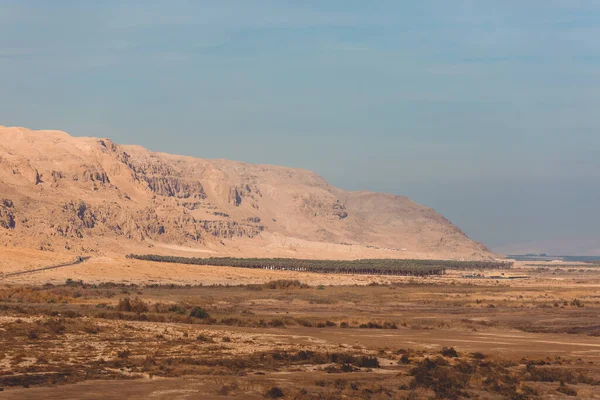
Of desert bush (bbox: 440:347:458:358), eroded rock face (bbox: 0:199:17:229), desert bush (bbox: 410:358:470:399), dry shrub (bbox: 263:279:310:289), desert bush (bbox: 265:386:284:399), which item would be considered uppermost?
eroded rock face (bbox: 0:199:17:229)

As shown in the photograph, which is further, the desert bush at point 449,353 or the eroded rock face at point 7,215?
the eroded rock face at point 7,215

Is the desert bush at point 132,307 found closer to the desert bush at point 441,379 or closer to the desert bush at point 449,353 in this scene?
the desert bush at point 449,353

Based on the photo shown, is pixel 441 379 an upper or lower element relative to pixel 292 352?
upper

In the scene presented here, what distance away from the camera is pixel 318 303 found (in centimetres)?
7444

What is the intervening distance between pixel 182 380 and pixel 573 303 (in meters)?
55.5

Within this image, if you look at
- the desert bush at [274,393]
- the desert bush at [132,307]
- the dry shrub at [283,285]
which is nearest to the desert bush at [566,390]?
the desert bush at [274,393]

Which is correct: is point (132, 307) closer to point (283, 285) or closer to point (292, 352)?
point (292, 352)

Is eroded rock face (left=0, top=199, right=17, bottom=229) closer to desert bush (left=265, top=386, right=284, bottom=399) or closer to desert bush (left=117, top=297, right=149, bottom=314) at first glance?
desert bush (left=117, top=297, right=149, bottom=314)

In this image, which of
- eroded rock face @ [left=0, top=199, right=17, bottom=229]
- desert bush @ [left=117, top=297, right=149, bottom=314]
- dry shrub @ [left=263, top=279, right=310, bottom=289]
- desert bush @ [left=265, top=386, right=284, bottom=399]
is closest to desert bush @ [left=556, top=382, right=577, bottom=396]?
desert bush @ [left=265, top=386, right=284, bottom=399]

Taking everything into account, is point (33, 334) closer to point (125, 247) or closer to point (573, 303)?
point (573, 303)

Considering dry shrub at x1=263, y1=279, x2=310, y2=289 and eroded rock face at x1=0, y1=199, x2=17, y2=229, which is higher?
eroded rock face at x1=0, y1=199, x2=17, y2=229

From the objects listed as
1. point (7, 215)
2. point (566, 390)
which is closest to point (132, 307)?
point (566, 390)

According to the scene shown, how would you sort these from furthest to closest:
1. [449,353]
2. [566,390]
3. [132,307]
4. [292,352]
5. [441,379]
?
[132,307] → [449,353] → [292,352] → [441,379] → [566,390]

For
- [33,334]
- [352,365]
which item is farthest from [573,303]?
[33,334]
